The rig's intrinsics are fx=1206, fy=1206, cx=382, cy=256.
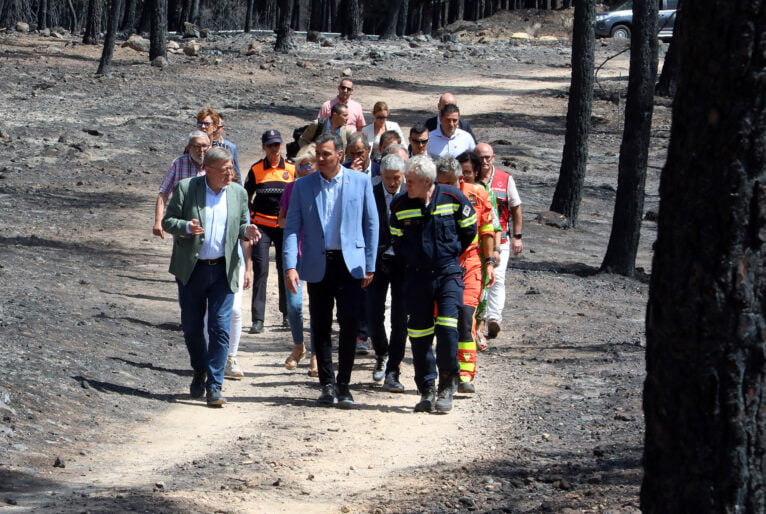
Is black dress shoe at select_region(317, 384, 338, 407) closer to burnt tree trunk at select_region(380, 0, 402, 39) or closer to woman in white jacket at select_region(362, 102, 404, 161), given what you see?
woman in white jacket at select_region(362, 102, 404, 161)

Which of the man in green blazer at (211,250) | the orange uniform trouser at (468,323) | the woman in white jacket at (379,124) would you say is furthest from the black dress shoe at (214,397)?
the woman in white jacket at (379,124)

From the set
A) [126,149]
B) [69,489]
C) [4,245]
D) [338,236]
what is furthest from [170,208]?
[126,149]

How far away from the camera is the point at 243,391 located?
9312 millimetres

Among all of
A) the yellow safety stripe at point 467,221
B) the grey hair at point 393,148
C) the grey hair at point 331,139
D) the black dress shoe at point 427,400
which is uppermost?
the grey hair at point 331,139

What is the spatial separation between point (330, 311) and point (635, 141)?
8.35 m

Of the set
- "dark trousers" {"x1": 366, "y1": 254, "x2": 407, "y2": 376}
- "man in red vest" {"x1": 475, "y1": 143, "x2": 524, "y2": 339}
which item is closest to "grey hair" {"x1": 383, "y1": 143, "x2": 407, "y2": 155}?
"man in red vest" {"x1": 475, "y1": 143, "x2": 524, "y2": 339}

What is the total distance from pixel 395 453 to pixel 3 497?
244cm

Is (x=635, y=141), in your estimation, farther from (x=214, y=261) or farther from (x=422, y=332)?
(x=214, y=261)

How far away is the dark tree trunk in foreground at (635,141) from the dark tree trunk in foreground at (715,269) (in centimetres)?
1176

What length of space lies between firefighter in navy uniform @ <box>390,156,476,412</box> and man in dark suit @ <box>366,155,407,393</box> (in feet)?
0.94

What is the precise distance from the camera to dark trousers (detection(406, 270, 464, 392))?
8.46 meters

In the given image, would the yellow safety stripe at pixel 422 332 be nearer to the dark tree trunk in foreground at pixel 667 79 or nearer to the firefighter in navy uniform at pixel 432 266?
the firefighter in navy uniform at pixel 432 266

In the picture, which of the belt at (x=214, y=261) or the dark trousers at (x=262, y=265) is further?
the dark trousers at (x=262, y=265)

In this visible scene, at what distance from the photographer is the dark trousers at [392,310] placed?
8859 mm
